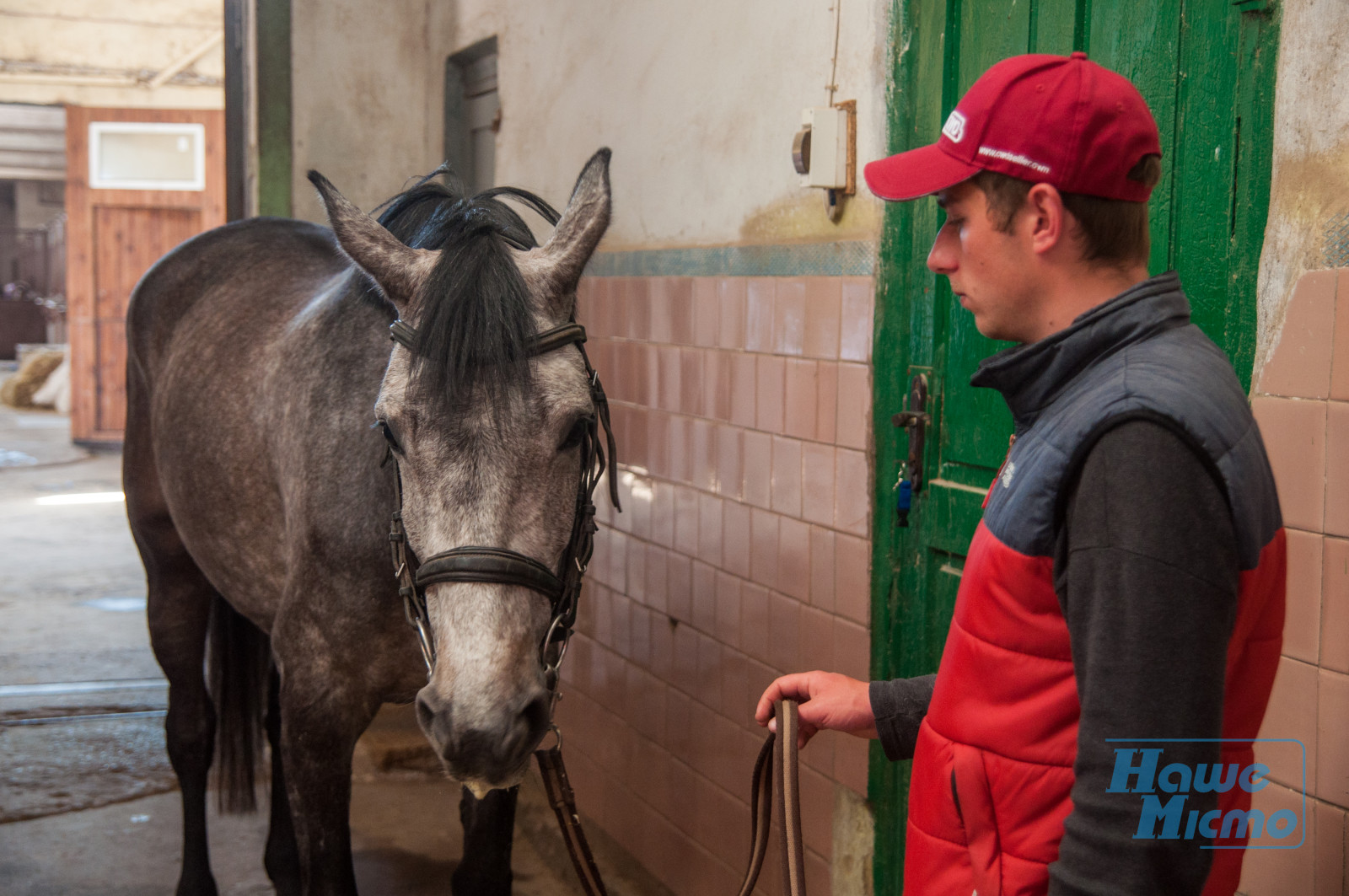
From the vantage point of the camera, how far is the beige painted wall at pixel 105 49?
1007 centimetres

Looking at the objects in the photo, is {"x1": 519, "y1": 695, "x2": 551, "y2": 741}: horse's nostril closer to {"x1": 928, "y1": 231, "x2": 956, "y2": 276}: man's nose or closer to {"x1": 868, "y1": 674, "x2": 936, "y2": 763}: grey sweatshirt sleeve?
{"x1": 868, "y1": 674, "x2": 936, "y2": 763}: grey sweatshirt sleeve

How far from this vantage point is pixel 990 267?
0.98m

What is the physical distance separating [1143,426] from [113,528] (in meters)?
8.15

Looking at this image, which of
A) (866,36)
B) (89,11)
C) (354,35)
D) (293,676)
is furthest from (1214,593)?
(89,11)

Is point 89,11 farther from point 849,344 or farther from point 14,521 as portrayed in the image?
point 849,344

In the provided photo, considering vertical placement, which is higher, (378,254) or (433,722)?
(378,254)

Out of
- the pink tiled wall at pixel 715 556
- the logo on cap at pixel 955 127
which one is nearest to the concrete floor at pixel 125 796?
the pink tiled wall at pixel 715 556

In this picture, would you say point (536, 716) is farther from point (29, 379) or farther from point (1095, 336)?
point (29, 379)

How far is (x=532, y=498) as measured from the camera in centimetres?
160

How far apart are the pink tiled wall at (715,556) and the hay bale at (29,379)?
1339cm

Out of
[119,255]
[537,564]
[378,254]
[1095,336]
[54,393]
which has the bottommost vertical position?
[54,393]

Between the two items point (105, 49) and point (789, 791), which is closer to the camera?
point (789, 791)

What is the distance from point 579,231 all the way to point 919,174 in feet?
2.97

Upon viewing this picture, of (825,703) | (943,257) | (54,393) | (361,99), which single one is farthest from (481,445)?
(54,393)
